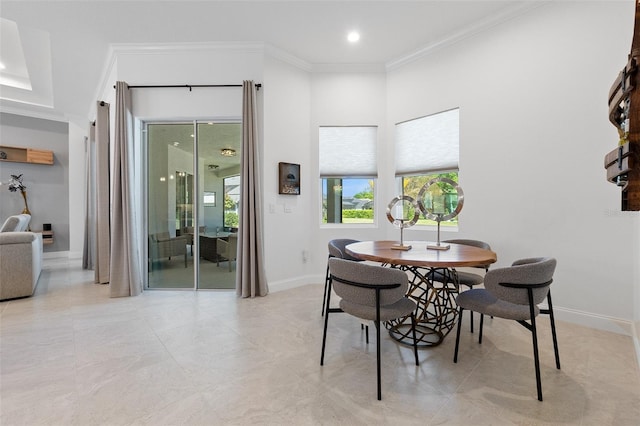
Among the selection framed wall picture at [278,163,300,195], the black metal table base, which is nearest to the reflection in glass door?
framed wall picture at [278,163,300,195]

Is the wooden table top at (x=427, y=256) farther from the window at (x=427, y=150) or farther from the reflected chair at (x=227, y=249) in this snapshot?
the reflected chair at (x=227, y=249)

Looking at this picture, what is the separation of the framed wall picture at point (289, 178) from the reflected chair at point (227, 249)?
98 centimetres

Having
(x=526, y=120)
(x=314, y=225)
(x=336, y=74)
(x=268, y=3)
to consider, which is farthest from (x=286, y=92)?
(x=526, y=120)

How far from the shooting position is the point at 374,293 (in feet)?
5.90

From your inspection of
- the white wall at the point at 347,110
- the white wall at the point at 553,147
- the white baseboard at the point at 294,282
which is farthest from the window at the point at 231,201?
the white wall at the point at 553,147

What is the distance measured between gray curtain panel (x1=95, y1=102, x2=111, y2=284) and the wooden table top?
3.79 metres

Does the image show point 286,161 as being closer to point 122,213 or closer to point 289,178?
point 289,178

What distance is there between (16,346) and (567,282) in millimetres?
4948

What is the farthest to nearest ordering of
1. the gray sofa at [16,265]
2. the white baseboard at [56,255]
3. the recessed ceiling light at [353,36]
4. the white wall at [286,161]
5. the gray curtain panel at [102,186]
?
the white baseboard at [56,255] → the gray curtain panel at [102,186] → the white wall at [286,161] → the recessed ceiling light at [353,36] → the gray sofa at [16,265]

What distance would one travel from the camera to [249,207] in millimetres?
3674

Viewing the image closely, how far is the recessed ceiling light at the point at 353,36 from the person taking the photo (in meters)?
3.59

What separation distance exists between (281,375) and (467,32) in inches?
164

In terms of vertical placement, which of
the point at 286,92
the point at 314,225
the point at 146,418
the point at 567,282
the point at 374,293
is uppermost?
the point at 286,92

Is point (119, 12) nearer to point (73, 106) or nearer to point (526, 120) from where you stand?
point (73, 106)
